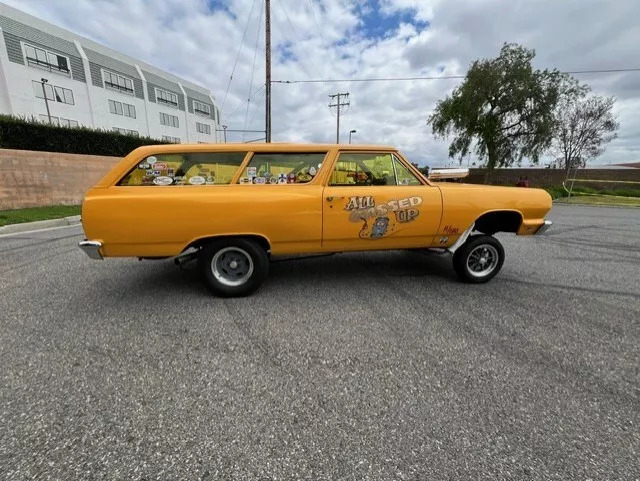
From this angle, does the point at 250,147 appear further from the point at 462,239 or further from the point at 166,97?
the point at 166,97

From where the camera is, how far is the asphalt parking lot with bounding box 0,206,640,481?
63.3 inches

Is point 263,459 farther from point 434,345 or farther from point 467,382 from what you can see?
point 434,345

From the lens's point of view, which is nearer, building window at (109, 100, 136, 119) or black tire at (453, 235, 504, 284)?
black tire at (453, 235, 504, 284)

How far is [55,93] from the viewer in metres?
28.4

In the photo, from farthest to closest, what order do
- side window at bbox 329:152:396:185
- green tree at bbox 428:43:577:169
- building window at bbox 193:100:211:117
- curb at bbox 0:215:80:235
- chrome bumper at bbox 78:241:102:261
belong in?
building window at bbox 193:100:211:117 < green tree at bbox 428:43:577:169 < curb at bbox 0:215:80:235 < side window at bbox 329:152:396:185 < chrome bumper at bbox 78:241:102:261

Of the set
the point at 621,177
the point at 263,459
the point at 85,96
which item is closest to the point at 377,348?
the point at 263,459

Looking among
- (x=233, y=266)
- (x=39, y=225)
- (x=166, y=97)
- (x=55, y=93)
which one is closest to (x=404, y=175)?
(x=233, y=266)

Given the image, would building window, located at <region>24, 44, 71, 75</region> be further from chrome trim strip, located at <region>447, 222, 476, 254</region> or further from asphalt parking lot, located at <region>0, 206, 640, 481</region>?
chrome trim strip, located at <region>447, 222, 476, 254</region>

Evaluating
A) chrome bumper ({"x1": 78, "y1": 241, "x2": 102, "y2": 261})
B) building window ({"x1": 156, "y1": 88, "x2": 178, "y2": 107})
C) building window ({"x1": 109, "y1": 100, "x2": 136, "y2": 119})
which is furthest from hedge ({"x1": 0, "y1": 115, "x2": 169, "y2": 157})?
building window ({"x1": 156, "y1": 88, "x2": 178, "y2": 107})

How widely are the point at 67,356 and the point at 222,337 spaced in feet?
3.91

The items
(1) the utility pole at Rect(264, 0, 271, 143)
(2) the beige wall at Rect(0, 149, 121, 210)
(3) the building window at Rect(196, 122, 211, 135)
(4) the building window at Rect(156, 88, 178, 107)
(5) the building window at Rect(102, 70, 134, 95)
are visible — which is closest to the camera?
(2) the beige wall at Rect(0, 149, 121, 210)

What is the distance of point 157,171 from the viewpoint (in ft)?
11.0

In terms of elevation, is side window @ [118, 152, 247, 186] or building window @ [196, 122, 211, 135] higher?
building window @ [196, 122, 211, 135]

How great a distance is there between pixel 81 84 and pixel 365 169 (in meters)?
38.8
